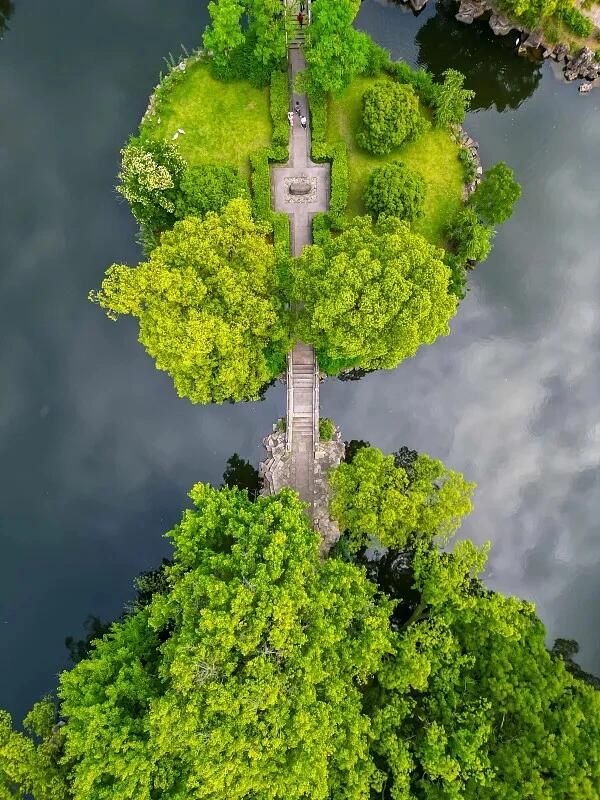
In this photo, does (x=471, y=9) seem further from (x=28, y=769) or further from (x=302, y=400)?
(x=28, y=769)

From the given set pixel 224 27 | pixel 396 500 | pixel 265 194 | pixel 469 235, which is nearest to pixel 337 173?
pixel 265 194

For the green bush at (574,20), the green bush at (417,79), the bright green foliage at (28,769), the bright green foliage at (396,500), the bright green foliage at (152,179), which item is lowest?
the bright green foliage at (28,769)

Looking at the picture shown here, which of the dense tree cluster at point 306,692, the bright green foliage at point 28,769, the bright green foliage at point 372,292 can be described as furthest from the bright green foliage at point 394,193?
the bright green foliage at point 28,769

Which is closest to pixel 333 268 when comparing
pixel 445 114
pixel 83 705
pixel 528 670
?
pixel 445 114

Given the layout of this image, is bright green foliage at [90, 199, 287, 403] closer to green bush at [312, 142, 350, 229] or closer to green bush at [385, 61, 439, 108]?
green bush at [312, 142, 350, 229]

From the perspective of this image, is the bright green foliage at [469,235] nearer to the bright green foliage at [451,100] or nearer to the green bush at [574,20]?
the bright green foliage at [451,100]

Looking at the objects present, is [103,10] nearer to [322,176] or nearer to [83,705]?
[322,176]
